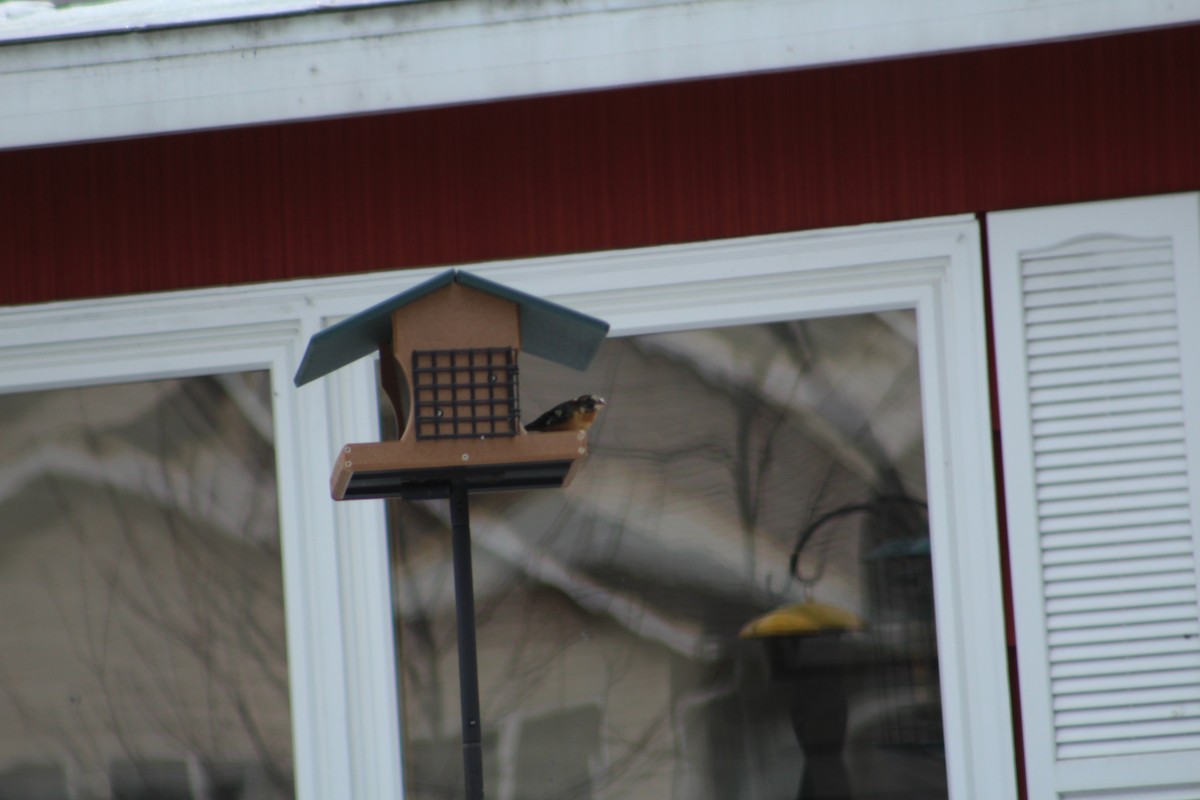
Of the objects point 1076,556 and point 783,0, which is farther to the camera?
point 1076,556

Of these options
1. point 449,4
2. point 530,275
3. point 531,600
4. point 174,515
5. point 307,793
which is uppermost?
point 449,4

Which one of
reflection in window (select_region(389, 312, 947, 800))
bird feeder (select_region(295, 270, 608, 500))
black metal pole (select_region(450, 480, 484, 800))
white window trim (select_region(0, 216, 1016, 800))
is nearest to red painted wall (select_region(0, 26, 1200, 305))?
white window trim (select_region(0, 216, 1016, 800))

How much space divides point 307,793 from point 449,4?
2.18 metres

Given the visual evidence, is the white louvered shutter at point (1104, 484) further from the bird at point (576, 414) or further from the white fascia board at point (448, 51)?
the bird at point (576, 414)

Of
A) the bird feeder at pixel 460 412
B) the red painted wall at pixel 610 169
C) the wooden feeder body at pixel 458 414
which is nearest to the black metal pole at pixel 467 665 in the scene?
the bird feeder at pixel 460 412

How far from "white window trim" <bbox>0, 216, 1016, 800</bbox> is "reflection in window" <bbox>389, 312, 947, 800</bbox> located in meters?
0.08

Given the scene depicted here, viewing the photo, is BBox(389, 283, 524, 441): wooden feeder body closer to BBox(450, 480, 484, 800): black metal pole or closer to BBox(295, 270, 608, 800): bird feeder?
BBox(295, 270, 608, 800): bird feeder

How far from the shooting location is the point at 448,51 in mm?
3740

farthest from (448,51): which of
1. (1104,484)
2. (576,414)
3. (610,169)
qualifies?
(1104,484)

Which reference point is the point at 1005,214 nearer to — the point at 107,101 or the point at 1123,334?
the point at 1123,334

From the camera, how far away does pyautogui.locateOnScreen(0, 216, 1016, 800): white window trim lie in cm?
396

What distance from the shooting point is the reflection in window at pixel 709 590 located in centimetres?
406

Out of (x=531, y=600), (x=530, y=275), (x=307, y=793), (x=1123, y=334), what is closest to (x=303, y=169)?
(x=530, y=275)

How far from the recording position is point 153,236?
14.1ft
